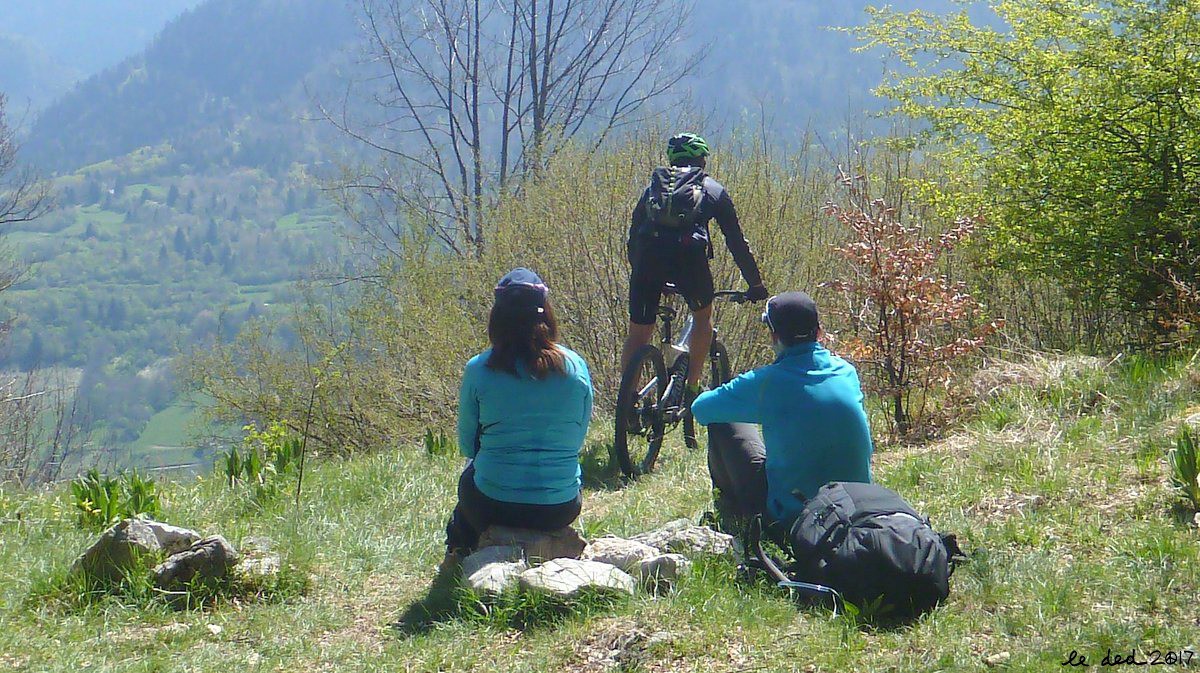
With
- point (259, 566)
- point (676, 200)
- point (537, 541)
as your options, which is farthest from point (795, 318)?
point (259, 566)

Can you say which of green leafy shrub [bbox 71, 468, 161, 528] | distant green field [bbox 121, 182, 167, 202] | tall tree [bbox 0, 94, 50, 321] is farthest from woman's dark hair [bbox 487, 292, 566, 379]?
distant green field [bbox 121, 182, 167, 202]

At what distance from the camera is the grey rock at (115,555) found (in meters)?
4.32

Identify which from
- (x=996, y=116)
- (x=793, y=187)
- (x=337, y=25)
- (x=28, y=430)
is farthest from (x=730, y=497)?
(x=337, y=25)

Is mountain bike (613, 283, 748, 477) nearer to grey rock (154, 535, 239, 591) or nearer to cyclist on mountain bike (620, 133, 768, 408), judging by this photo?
cyclist on mountain bike (620, 133, 768, 408)

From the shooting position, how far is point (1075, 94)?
8.38 metres

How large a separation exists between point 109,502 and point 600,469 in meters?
2.69

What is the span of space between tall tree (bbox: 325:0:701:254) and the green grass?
54.3ft

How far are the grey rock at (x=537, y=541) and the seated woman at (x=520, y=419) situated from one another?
3 cm

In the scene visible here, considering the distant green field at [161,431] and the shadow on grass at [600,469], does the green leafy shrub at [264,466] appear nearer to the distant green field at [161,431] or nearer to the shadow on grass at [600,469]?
the shadow on grass at [600,469]

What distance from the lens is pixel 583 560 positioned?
4.20m

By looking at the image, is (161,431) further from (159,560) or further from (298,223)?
(159,560)

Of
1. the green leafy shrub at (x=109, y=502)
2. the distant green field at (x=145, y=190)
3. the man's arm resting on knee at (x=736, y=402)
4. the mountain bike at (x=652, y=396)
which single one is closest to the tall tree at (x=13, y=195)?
the green leafy shrub at (x=109, y=502)

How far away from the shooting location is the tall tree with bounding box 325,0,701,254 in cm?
2292

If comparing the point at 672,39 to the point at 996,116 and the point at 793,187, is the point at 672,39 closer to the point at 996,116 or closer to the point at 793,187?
the point at 793,187
